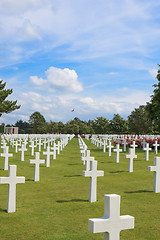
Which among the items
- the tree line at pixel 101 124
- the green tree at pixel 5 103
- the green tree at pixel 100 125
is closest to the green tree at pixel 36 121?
the tree line at pixel 101 124

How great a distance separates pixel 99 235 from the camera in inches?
175

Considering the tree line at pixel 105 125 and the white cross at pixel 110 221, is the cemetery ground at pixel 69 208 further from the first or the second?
the tree line at pixel 105 125

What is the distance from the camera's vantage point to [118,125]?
7988 cm

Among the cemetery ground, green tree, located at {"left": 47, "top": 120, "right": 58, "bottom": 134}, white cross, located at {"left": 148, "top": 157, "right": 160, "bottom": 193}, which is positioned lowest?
the cemetery ground

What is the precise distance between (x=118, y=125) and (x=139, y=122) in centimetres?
675

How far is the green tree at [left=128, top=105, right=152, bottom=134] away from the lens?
243 feet

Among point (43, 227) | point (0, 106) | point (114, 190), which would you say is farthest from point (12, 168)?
point (0, 106)

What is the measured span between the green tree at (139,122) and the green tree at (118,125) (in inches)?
71.1

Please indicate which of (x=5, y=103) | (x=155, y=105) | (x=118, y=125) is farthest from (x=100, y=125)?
(x=155, y=105)

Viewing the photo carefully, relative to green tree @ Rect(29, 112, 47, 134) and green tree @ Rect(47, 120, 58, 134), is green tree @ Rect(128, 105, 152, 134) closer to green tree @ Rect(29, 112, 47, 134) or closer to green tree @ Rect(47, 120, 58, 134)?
green tree @ Rect(47, 120, 58, 134)

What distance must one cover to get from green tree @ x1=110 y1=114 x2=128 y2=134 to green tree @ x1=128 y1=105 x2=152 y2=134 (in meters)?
1.81

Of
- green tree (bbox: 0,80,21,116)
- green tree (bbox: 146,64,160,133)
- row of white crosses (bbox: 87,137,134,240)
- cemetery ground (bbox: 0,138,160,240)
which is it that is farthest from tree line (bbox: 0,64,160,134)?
row of white crosses (bbox: 87,137,134,240)

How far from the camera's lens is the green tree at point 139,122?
74.0 metres

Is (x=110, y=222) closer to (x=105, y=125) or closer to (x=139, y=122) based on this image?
(x=139, y=122)
